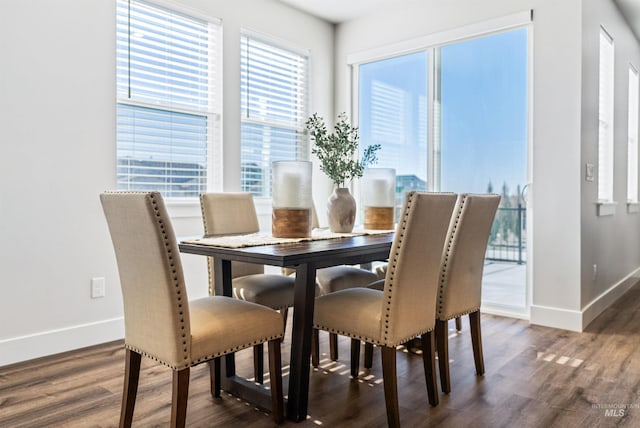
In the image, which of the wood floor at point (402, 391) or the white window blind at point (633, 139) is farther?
the white window blind at point (633, 139)

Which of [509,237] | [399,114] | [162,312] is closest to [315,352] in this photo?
[162,312]

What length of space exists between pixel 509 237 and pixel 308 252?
8.64 ft

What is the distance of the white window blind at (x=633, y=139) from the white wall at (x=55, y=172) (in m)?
5.37

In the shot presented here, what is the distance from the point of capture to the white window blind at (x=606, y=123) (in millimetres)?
4293

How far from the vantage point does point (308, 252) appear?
192cm

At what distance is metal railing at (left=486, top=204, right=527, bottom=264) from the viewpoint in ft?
12.7

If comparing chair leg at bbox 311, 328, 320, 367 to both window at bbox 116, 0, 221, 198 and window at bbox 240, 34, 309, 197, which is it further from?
window at bbox 240, 34, 309, 197

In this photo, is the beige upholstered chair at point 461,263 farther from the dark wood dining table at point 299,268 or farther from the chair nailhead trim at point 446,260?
the dark wood dining table at point 299,268

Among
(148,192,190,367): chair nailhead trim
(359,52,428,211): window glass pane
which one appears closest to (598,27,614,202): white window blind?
(359,52,428,211): window glass pane

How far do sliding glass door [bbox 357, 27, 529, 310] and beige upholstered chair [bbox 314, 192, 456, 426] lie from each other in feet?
6.87

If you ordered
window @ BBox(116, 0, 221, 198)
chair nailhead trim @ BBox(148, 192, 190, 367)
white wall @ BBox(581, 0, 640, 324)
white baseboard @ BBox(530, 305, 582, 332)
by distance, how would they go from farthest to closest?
white wall @ BBox(581, 0, 640, 324)
white baseboard @ BBox(530, 305, 582, 332)
window @ BBox(116, 0, 221, 198)
chair nailhead trim @ BBox(148, 192, 190, 367)

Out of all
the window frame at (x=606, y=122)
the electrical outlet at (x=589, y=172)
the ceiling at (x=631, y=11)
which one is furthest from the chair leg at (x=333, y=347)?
the ceiling at (x=631, y=11)

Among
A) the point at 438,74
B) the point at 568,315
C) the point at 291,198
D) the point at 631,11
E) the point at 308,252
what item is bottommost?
the point at 568,315

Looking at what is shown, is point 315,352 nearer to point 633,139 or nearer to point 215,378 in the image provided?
point 215,378
